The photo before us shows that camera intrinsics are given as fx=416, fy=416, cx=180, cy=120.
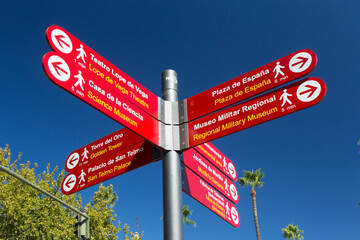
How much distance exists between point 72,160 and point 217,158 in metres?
2.46

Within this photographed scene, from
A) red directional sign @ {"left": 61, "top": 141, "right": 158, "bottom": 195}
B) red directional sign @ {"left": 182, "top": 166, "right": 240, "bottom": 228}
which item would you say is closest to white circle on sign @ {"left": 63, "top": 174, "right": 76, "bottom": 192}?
red directional sign @ {"left": 61, "top": 141, "right": 158, "bottom": 195}

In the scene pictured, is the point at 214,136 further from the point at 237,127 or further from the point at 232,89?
the point at 232,89

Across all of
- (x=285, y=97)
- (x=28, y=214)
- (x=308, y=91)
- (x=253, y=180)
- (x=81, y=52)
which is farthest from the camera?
(x=253, y=180)

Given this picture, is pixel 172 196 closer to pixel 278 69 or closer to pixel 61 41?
pixel 278 69

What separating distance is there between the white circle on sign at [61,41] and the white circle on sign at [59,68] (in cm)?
19

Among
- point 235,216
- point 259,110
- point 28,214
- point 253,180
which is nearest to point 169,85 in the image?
point 259,110

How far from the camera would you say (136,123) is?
5.42 meters

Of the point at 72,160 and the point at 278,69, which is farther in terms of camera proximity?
the point at 72,160

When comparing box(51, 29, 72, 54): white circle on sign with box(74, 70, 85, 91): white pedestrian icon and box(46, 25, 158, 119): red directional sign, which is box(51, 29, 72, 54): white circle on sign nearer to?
box(46, 25, 158, 119): red directional sign

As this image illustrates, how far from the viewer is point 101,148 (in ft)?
22.0

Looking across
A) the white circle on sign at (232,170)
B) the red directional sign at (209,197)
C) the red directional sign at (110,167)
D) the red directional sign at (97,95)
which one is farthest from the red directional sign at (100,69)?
the white circle on sign at (232,170)

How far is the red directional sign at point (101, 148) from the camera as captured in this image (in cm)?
644

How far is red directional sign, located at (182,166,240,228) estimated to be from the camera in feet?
19.9

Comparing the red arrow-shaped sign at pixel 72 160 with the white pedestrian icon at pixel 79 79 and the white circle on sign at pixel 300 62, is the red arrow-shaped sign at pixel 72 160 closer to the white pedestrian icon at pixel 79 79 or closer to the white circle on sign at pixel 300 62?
the white pedestrian icon at pixel 79 79
